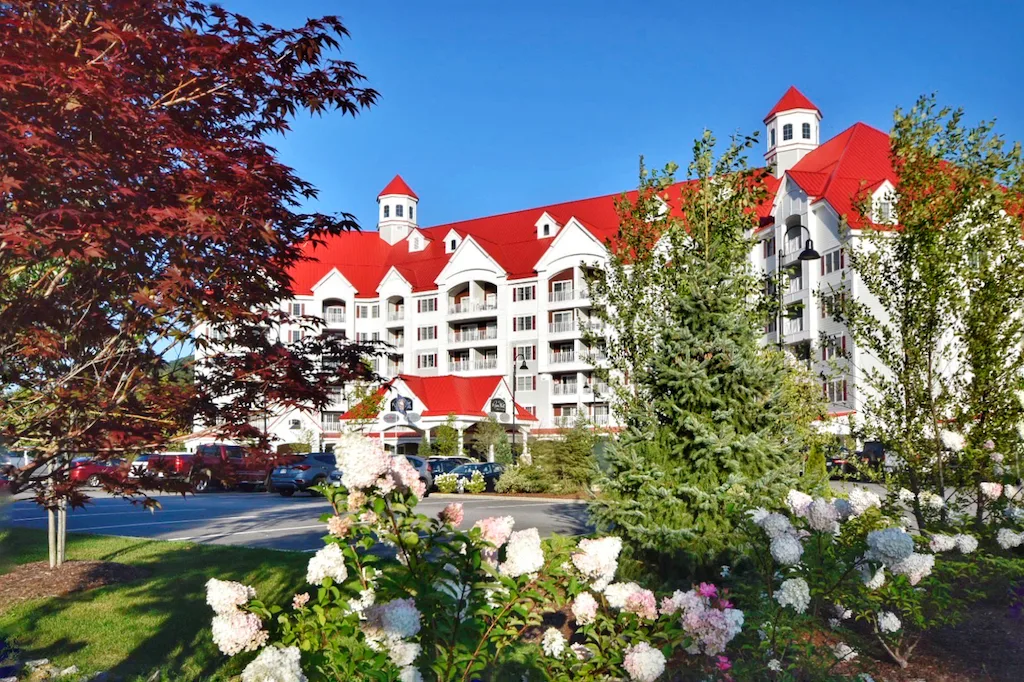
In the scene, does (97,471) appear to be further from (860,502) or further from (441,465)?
(441,465)

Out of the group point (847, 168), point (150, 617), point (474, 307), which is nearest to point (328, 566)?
point (150, 617)

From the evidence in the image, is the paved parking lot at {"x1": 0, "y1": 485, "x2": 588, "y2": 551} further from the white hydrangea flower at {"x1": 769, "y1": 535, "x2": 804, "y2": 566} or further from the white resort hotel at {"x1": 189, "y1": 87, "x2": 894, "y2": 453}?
the white resort hotel at {"x1": 189, "y1": 87, "x2": 894, "y2": 453}

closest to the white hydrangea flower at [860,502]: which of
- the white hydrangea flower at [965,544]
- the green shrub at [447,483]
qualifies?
the white hydrangea flower at [965,544]

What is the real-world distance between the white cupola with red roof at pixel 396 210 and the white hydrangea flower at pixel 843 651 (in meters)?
70.8

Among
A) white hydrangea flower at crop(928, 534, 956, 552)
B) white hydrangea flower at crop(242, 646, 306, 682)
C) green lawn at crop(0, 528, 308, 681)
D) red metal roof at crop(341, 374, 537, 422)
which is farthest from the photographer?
red metal roof at crop(341, 374, 537, 422)

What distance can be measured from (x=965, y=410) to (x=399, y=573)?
26.4 feet

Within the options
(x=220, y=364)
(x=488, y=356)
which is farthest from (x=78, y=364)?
(x=488, y=356)

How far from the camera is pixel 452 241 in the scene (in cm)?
6806

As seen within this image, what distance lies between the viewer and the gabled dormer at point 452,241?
67688 mm

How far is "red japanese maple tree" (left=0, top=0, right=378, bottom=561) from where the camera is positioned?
4.77 m

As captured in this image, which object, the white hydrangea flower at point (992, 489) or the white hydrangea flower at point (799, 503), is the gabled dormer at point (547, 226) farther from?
the white hydrangea flower at point (799, 503)

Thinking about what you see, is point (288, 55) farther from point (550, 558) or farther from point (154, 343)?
point (550, 558)

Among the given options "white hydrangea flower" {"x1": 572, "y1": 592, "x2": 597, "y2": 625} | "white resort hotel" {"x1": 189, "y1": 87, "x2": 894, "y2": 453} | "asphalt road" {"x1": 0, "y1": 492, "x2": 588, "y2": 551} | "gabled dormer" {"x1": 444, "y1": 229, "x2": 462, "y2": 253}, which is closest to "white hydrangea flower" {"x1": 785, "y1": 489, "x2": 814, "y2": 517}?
"white hydrangea flower" {"x1": 572, "y1": 592, "x2": 597, "y2": 625}

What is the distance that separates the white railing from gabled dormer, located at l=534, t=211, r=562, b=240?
7.69 meters
